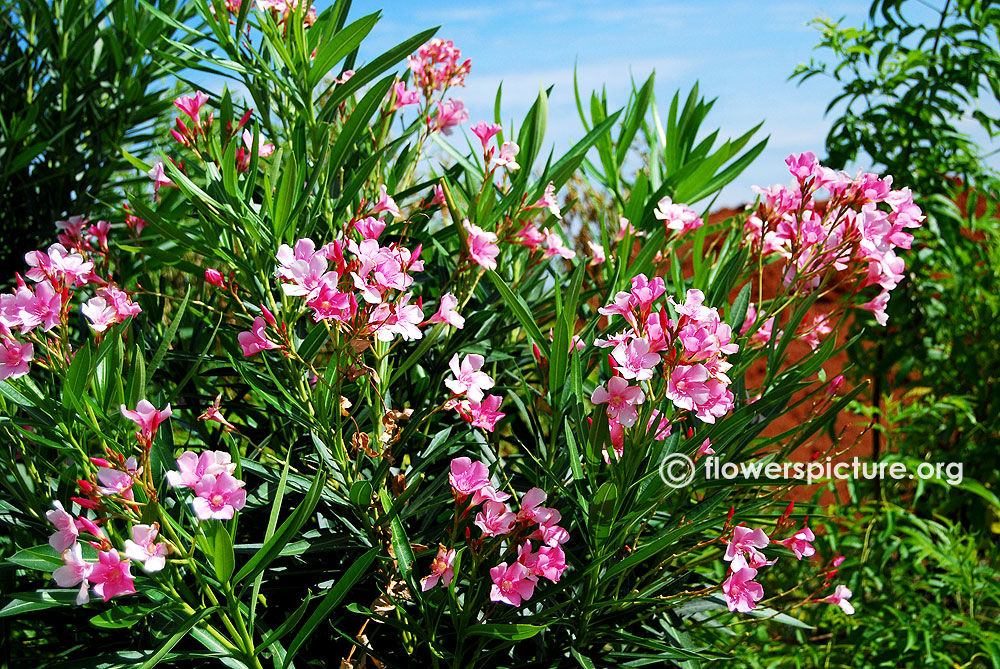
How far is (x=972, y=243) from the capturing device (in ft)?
7.89

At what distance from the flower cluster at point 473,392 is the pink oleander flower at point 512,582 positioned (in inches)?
6.3

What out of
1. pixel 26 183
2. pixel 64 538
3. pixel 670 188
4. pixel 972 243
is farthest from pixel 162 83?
pixel 972 243

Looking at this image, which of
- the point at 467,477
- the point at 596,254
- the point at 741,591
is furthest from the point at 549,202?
the point at 741,591

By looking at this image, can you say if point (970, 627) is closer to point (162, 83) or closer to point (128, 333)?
point (128, 333)

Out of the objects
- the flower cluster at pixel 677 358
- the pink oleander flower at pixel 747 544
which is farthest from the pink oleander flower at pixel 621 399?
the pink oleander flower at pixel 747 544

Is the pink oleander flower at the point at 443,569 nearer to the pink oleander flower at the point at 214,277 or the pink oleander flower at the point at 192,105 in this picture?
the pink oleander flower at the point at 214,277

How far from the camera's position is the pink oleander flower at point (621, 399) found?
32.1 inches

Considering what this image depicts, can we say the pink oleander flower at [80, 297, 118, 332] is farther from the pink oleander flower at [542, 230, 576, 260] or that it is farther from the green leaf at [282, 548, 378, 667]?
the pink oleander flower at [542, 230, 576, 260]

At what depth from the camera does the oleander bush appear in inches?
31.6

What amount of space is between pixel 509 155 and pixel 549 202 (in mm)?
85

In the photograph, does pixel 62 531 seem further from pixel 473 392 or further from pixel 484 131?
pixel 484 131

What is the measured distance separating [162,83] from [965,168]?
7.14ft

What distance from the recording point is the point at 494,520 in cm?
87

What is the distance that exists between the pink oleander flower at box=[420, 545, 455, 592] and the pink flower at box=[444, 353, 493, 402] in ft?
0.57
